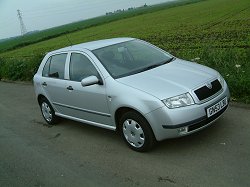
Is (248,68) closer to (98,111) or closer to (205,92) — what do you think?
(205,92)

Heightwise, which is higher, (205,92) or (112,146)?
(205,92)

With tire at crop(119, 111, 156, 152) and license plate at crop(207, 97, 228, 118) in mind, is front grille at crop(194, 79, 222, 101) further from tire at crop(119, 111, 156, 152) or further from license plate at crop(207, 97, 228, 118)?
tire at crop(119, 111, 156, 152)

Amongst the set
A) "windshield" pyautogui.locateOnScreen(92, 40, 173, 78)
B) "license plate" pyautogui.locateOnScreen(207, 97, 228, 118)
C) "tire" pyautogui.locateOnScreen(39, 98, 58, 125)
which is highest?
"windshield" pyautogui.locateOnScreen(92, 40, 173, 78)

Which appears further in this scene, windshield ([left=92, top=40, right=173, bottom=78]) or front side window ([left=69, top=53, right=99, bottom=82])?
front side window ([left=69, top=53, right=99, bottom=82])

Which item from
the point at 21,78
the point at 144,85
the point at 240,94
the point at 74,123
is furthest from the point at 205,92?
the point at 21,78

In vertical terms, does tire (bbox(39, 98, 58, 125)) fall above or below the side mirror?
below

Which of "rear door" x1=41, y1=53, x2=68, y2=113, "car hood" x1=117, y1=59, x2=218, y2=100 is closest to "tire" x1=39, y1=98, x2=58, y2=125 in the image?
"rear door" x1=41, y1=53, x2=68, y2=113

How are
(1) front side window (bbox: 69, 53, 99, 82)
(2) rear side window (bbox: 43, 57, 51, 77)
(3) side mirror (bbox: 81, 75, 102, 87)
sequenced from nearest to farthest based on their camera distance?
1. (3) side mirror (bbox: 81, 75, 102, 87)
2. (1) front side window (bbox: 69, 53, 99, 82)
3. (2) rear side window (bbox: 43, 57, 51, 77)

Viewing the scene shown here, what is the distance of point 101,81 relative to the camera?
19.1 ft

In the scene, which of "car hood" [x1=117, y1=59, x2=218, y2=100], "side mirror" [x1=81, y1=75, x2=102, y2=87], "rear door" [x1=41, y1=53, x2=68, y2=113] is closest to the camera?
"car hood" [x1=117, y1=59, x2=218, y2=100]

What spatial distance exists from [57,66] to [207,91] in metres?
3.20

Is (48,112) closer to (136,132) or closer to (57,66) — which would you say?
(57,66)

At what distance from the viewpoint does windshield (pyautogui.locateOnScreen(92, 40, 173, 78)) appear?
19.5ft

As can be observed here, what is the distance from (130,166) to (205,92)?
4.85ft
